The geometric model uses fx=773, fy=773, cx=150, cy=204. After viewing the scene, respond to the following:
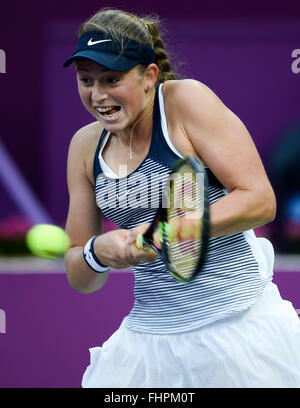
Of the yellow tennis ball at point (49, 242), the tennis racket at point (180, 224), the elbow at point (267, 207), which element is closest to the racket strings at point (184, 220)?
the tennis racket at point (180, 224)

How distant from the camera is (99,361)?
252cm

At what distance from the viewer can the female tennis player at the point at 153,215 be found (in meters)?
2.22

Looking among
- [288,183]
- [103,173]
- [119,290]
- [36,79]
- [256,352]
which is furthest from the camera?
[36,79]

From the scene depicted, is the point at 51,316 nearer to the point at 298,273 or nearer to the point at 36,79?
the point at 298,273

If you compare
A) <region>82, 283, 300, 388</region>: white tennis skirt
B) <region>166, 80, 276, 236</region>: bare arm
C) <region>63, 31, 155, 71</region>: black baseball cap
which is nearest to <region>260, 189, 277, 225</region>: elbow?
<region>166, 80, 276, 236</region>: bare arm

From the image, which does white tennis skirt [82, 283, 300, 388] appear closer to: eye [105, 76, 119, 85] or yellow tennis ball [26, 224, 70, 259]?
yellow tennis ball [26, 224, 70, 259]

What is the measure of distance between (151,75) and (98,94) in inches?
8.4

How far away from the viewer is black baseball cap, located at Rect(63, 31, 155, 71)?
86.8 inches

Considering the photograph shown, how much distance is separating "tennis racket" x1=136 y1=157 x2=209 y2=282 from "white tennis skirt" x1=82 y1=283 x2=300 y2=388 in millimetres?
236

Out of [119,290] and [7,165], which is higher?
[7,165]

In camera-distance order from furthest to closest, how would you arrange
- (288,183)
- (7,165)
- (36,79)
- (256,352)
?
(36,79) → (7,165) → (288,183) → (256,352)

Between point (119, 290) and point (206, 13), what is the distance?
4.82 m

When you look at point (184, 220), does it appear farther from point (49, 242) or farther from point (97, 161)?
→ point (49, 242)

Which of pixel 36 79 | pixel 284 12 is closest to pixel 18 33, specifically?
pixel 36 79
